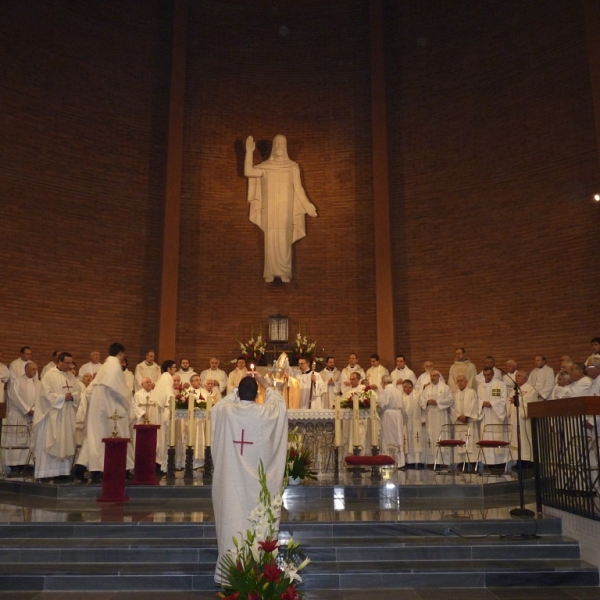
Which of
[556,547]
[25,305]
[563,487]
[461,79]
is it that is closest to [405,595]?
[556,547]

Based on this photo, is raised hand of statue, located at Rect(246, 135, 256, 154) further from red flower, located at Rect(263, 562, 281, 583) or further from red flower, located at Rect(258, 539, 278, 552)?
red flower, located at Rect(263, 562, 281, 583)

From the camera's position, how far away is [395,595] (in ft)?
18.5

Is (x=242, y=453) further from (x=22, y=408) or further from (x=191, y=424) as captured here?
(x=22, y=408)

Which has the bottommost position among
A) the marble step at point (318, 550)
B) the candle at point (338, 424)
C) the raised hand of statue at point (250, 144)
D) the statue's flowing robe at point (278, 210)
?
the marble step at point (318, 550)

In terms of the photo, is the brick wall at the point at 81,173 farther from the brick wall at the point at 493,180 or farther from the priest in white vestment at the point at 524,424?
the priest in white vestment at the point at 524,424

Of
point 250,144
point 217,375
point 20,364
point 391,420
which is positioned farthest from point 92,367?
point 250,144

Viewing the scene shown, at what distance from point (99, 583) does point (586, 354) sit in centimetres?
900

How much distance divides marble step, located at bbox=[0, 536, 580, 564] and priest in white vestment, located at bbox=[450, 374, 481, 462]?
492cm

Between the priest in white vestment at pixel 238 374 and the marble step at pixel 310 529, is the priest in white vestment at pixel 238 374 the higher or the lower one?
the higher one

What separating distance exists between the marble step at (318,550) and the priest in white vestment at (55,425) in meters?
3.09

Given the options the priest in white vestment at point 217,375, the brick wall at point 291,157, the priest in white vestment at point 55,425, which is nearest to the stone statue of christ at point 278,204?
the brick wall at point 291,157

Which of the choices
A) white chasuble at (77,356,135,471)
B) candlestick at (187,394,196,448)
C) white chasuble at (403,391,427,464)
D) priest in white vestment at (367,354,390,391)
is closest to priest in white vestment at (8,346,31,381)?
white chasuble at (77,356,135,471)

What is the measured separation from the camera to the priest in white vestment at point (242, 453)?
546 cm

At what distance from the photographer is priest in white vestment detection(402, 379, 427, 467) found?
478 inches
